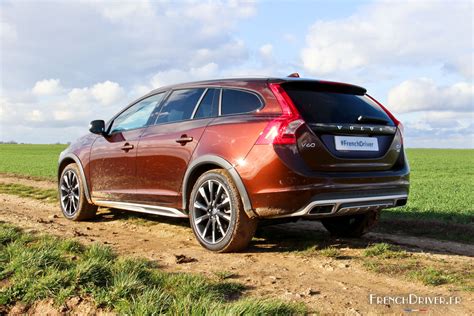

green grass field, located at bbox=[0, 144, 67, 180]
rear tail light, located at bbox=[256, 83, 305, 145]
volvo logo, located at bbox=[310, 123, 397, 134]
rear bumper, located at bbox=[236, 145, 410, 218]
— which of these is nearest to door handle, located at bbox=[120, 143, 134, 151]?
rear bumper, located at bbox=[236, 145, 410, 218]

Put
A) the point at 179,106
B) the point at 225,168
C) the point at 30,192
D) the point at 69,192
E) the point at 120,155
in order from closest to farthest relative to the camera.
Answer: the point at 225,168 < the point at 179,106 < the point at 120,155 < the point at 69,192 < the point at 30,192

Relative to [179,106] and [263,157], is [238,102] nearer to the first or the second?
[263,157]

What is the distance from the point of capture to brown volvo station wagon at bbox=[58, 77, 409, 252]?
14.8 feet

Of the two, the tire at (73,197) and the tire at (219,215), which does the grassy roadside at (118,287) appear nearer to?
the tire at (219,215)

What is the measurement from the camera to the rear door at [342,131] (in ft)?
15.0

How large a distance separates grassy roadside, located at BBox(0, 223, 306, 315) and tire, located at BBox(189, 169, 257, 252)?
90 centimetres

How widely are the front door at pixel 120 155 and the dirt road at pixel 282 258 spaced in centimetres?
53

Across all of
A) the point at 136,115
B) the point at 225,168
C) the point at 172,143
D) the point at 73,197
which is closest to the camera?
the point at 225,168

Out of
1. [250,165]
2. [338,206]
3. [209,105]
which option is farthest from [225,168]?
[338,206]

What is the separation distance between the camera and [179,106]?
590cm

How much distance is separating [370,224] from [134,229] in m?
3.11

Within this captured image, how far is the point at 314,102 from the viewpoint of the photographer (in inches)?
191

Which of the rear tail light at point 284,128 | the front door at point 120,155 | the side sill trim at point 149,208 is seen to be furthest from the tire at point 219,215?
the front door at point 120,155

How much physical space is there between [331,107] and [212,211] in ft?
5.35
